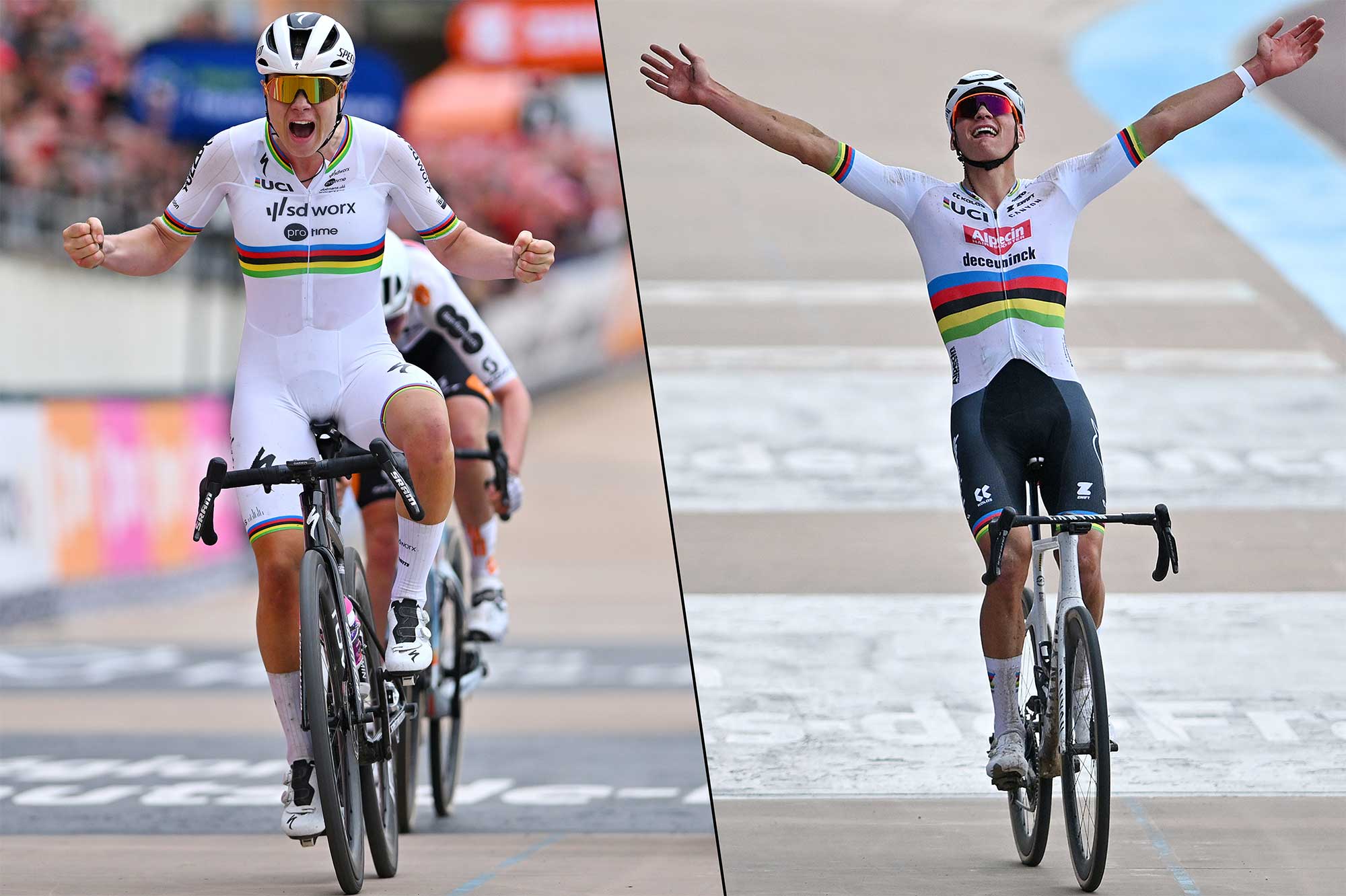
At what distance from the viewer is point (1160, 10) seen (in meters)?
25.5

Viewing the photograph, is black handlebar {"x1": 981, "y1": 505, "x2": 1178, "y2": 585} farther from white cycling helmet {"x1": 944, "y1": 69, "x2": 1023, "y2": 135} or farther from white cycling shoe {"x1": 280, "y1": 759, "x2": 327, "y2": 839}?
white cycling shoe {"x1": 280, "y1": 759, "x2": 327, "y2": 839}

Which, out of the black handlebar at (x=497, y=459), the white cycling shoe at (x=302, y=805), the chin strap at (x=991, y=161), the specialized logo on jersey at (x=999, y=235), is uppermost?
the chin strap at (x=991, y=161)

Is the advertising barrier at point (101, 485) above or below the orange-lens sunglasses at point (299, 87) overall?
above

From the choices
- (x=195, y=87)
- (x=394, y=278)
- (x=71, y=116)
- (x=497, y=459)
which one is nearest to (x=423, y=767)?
(x=497, y=459)

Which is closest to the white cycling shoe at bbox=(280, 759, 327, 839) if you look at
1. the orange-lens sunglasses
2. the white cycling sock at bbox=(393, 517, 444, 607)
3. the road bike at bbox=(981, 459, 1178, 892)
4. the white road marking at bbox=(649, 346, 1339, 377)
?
the white cycling sock at bbox=(393, 517, 444, 607)

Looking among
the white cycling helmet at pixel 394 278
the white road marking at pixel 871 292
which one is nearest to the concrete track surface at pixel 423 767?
the white cycling helmet at pixel 394 278

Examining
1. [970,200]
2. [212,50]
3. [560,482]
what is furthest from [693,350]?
[212,50]

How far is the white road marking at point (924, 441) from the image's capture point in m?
9.98

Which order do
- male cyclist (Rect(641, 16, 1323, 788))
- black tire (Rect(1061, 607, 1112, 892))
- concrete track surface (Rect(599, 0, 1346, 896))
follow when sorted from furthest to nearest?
concrete track surface (Rect(599, 0, 1346, 896)) < male cyclist (Rect(641, 16, 1323, 788)) < black tire (Rect(1061, 607, 1112, 892))

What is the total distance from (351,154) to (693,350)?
7747mm

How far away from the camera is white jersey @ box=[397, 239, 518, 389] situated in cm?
654

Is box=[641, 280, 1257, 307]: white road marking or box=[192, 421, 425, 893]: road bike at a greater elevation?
box=[641, 280, 1257, 307]: white road marking

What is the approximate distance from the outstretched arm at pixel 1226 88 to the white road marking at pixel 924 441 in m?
4.20

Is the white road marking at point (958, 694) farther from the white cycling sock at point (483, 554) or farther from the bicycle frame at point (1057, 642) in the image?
the bicycle frame at point (1057, 642)
